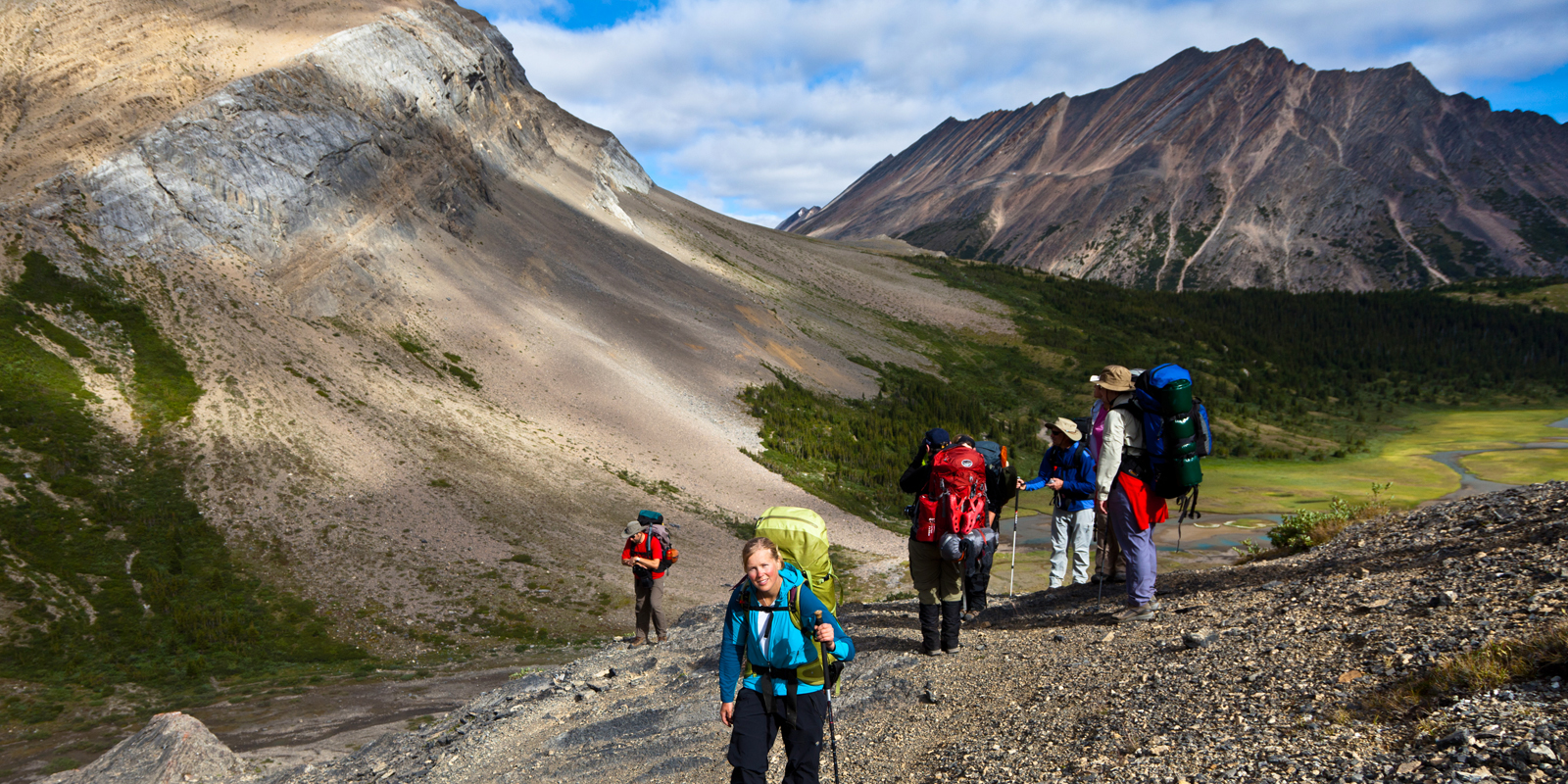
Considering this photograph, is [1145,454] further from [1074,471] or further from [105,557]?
[105,557]

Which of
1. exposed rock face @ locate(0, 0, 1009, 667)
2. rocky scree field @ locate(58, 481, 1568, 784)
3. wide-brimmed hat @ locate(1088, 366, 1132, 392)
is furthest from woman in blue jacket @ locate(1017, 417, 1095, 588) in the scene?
exposed rock face @ locate(0, 0, 1009, 667)

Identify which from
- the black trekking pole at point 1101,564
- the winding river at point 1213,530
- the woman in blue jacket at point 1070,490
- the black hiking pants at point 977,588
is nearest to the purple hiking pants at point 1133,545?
the black trekking pole at point 1101,564

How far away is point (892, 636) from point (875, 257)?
92479mm

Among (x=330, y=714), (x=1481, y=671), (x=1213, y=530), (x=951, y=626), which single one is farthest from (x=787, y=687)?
(x=1213, y=530)

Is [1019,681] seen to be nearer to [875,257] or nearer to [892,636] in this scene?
[892,636]

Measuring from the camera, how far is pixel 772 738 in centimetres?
498

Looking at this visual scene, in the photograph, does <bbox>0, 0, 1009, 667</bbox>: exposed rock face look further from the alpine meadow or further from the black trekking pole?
the black trekking pole

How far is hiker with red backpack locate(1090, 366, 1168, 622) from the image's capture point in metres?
7.59

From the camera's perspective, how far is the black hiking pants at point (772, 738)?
4.95 m

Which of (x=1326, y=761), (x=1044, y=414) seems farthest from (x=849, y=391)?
(x=1326, y=761)

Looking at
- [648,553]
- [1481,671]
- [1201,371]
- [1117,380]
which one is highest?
[1201,371]

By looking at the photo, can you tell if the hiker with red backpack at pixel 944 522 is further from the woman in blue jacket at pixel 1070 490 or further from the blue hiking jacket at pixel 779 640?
the blue hiking jacket at pixel 779 640

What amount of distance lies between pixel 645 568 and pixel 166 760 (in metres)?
6.62

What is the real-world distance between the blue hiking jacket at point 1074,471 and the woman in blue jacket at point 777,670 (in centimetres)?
612
